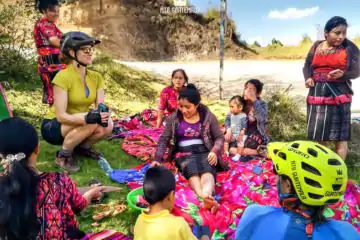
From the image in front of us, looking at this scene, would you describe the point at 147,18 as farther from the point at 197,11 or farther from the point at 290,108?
the point at 290,108

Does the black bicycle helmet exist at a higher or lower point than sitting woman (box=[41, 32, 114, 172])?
higher

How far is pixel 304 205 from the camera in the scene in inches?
80.7

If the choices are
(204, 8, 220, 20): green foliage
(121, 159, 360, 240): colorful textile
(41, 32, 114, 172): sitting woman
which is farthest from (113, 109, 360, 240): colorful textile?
(204, 8, 220, 20): green foliage

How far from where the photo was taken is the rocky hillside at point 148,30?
21.7 m

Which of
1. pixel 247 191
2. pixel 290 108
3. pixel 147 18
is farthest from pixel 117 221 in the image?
pixel 147 18

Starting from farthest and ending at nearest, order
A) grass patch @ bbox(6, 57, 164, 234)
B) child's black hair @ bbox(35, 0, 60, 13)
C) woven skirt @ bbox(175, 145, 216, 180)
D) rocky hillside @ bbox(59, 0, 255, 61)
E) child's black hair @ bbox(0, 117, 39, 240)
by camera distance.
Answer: rocky hillside @ bbox(59, 0, 255, 61), child's black hair @ bbox(35, 0, 60, 13), woven skirt @ bbox(175, 145, 216, 180), grass patch @ bbox(6, 57, 164, 234), child's black hair @ bbox(0, 117, 39, 240)

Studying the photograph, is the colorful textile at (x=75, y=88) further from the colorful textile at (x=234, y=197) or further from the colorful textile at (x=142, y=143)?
the colorful textile at (x=142, y=143)

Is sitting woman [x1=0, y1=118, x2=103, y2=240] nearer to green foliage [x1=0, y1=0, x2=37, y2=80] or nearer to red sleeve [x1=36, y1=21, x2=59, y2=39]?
red sleeve [x1=36, y1=21, x2=59, y2=39]

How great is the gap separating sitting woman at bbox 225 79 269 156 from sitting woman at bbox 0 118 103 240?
313 centimetres

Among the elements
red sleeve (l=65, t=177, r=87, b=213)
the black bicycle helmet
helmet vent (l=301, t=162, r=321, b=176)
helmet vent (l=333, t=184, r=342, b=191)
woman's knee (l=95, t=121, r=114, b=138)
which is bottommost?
woman's knee (l=95, t=121, r=114, b=138)

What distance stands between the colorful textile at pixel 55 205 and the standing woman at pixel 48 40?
118 inches

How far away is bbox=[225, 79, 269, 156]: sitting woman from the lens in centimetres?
520

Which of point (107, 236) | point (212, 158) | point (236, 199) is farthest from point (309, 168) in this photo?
point (212, 158)
